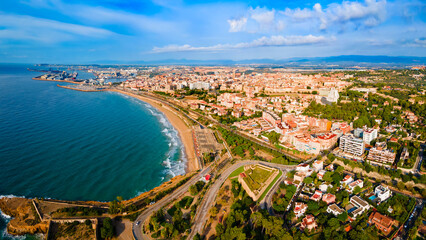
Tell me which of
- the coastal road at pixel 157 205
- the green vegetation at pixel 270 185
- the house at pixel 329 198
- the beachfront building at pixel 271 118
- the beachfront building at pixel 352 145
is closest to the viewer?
the coastal road at pixel 157 205

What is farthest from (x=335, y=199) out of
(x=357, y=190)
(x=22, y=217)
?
(x=22, y=217)

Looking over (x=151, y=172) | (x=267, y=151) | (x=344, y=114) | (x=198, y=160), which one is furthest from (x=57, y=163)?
(x=344, y=114)

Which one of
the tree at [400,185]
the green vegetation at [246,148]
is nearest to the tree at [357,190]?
the tree at [400,185]

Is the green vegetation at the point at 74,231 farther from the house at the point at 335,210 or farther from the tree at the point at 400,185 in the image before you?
the tree at the point at 400,185

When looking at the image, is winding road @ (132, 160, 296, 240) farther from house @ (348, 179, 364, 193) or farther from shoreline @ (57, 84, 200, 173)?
house @ (348, 179, 364, 193)

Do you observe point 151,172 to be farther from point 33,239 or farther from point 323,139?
point 323,139

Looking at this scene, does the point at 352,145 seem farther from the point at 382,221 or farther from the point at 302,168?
the point at 382,221

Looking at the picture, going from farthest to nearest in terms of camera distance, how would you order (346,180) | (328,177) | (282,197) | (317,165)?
(317,165) → (328,177) → (346,180) → (282,197)
